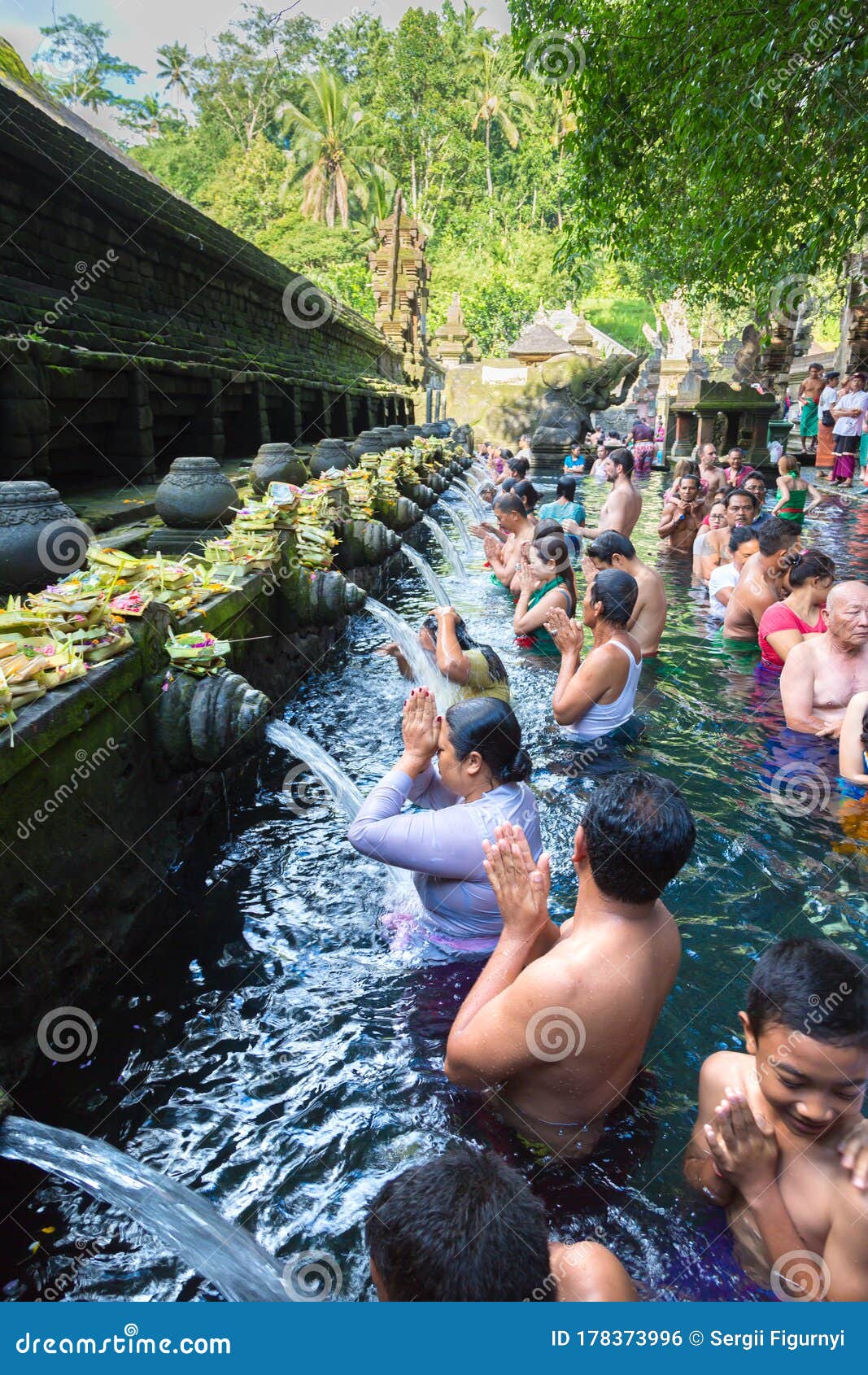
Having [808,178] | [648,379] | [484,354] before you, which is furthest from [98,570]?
[648,379]

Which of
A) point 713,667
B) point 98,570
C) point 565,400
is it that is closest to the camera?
point 98,570

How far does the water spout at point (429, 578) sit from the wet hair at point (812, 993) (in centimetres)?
776

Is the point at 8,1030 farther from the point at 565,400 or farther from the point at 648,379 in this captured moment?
the point at 648,379

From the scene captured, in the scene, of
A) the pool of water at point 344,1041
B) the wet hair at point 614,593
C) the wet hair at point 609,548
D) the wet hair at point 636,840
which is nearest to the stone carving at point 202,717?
the pool of water at point 344,1041

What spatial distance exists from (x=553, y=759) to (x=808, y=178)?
20.3ft

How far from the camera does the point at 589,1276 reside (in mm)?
1875

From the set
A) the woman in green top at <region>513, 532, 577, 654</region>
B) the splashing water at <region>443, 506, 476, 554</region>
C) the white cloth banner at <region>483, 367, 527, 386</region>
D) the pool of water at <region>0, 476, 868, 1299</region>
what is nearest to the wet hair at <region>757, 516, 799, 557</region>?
the woman in green top at <region>513, 532, 577, 654</region>

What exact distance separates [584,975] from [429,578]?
8.49m

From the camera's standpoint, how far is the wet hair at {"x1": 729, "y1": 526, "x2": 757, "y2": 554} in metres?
8.33

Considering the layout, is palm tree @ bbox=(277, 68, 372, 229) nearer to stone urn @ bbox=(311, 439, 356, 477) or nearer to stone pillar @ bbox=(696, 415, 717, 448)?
stone pillar @ bbox=(696, 415, 717, 448)

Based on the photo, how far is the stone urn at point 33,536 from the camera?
3.86 meters

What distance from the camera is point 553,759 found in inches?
225

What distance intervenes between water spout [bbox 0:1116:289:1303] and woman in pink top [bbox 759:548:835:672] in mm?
5307

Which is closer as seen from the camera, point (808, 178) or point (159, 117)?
point (808, 178)
